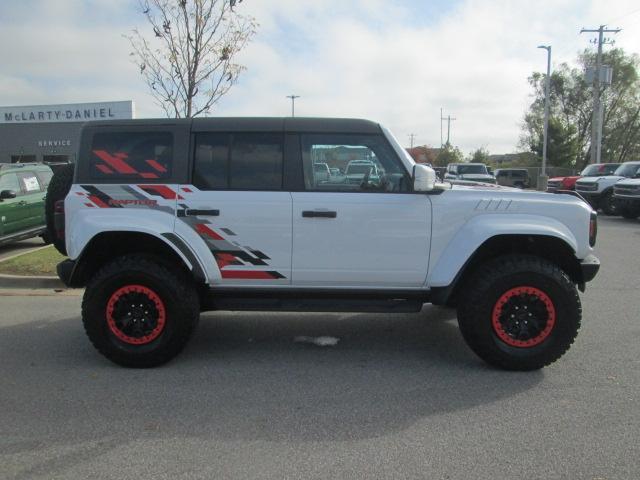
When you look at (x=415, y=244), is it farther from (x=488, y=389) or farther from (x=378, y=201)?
(x=488, y=389)

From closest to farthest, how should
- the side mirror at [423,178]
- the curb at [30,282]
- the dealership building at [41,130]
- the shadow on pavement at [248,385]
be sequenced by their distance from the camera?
the shadow on pavement at [248,385] < the side mirror at [423,178] < the curb at [30,282] < the dealership building at [41,130]

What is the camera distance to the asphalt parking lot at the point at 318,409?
3.08m

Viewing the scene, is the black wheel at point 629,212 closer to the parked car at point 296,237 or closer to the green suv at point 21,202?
the parked car at point 296,237

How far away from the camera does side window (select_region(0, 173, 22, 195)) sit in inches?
412

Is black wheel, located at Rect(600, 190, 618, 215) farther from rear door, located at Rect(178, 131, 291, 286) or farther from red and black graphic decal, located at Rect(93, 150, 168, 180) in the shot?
red and black graphic decal, located at Rect(93, 150, 168, 180)

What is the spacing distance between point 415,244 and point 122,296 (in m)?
2.52

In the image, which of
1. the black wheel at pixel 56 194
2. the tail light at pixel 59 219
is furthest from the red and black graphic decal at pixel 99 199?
the black wheel at pixel 56 194

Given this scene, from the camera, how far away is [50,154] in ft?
115

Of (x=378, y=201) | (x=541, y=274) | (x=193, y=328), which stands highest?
(x=378, y=201)

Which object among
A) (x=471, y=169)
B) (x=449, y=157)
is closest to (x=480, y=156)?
(x=449, y=157)

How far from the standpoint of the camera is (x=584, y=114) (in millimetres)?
57062

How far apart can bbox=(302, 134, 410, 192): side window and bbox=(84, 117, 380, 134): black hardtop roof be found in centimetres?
7

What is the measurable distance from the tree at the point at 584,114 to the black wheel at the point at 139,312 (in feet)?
164

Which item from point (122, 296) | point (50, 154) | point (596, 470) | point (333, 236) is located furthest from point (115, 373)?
point (50, 154)
